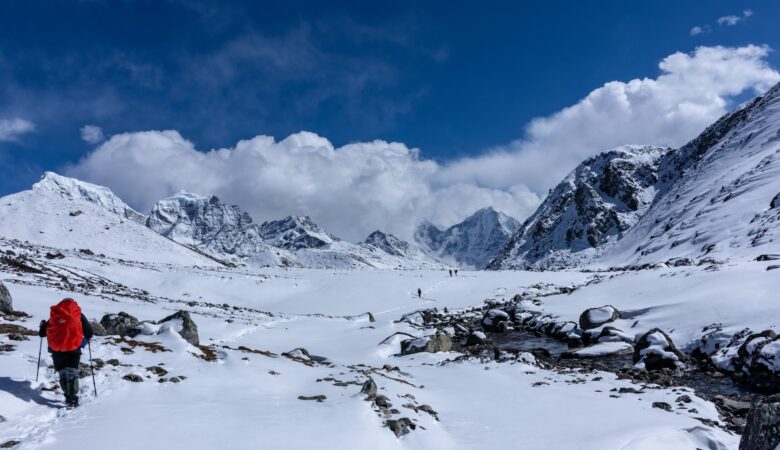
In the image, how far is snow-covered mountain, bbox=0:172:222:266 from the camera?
8419 cm


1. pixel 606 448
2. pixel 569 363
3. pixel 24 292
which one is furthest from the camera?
pixel 24 292

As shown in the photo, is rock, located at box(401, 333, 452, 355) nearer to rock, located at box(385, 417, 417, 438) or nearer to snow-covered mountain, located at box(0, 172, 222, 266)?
rock, located at box(385, 417, 417, 438)

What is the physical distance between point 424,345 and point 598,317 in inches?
489

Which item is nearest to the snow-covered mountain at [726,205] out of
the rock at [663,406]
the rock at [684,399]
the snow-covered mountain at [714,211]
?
the snow-covered mountain at [714,211]

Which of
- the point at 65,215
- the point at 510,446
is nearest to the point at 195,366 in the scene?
the point at 510,446

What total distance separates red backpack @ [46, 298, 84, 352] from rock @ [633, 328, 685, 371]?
2150cm

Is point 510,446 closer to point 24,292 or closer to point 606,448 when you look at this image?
point 606,448

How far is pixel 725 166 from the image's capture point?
126 m

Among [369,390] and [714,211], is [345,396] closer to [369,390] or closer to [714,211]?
[369,390]

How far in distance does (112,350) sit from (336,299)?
45.1 m

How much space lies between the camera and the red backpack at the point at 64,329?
10.8 metres

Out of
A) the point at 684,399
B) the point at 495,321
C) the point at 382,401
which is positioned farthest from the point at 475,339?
the point at 382,401

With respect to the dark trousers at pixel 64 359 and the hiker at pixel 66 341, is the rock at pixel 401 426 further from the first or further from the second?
the dark trousers at pixel 64 359

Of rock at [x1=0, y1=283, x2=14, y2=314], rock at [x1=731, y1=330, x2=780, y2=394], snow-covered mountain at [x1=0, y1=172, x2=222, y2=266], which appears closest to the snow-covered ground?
rock at [x1=0, y1=283, x2=14, y2=314]
